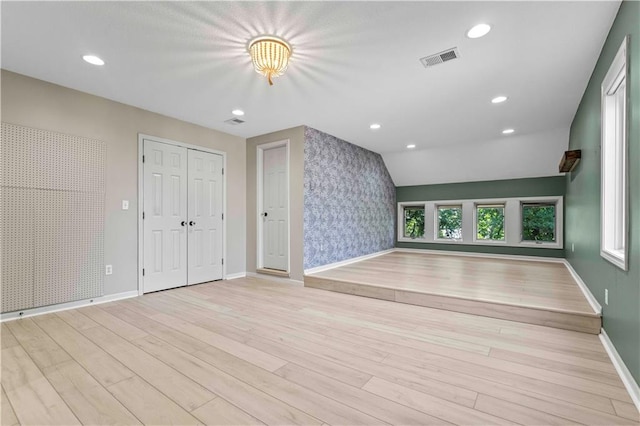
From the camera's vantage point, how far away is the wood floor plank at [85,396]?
152cm

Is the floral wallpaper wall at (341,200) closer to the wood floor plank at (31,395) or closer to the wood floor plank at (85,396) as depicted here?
the wood floor plank at (85,396)

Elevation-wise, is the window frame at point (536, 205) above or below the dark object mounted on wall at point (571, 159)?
below

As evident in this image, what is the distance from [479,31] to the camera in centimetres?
230

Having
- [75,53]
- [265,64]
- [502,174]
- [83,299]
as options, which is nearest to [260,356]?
[265,64]

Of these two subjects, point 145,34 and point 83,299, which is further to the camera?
point 83,299

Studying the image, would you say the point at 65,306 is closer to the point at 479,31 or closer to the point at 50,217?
the point at 50,217

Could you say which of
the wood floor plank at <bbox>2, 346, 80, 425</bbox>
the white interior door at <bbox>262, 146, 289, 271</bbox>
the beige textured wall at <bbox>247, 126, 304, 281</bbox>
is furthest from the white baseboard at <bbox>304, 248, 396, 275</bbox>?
the wood floor plank at <bbox>2, 346, 80, 425</bbox>

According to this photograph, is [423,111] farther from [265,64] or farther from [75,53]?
[75,53]

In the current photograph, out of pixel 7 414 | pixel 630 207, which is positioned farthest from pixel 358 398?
pixel 630 207

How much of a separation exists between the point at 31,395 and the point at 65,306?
6.44 ft

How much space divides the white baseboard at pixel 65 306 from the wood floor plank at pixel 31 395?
1.05 meters

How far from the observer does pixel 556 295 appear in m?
3.34

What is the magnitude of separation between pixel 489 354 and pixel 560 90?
10.5 ft

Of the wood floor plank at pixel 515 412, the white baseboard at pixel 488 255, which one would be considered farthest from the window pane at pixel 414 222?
the wood floor plank at pixel 515 412
